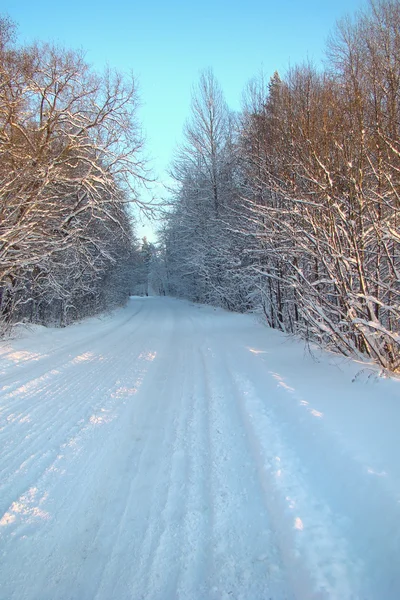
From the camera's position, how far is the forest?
5.57 meters

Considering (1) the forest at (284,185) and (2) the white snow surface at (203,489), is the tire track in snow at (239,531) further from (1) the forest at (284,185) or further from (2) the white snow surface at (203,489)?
(1) the forest at (284,185)

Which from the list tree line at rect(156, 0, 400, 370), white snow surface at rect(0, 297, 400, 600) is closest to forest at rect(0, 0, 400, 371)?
tree line at rect(156, 0, 400, 370)

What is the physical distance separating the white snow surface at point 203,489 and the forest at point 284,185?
1.85 metres

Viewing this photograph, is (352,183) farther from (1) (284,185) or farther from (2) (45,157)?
(2) (45,157)

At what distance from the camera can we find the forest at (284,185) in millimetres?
5566

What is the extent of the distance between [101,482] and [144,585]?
1122 millimetres

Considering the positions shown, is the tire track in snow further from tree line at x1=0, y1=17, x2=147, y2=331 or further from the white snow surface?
tree line at x1=0, y1=17, x2=147, y2=331

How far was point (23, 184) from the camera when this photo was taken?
31.4 ft

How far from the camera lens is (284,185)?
9258mm

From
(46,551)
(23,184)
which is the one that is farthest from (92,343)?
(46,551)

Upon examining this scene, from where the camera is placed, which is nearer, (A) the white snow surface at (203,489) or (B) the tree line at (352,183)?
(A) the white snow surface at (203,489)

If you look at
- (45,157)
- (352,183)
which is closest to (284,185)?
(352,183)

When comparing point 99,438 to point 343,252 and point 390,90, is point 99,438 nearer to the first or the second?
point 343,252

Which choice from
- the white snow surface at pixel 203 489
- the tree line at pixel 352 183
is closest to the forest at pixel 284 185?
the tree line at pixel 352 183
